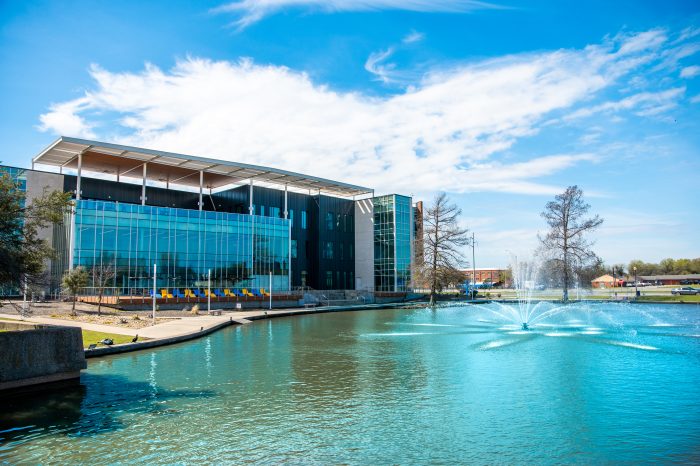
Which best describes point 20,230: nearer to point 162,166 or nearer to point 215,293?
point 215,293

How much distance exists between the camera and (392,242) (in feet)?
251

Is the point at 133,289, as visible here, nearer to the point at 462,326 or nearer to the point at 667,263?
the point at 462,326

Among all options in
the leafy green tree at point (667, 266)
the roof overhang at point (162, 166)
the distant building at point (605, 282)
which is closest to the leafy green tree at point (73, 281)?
the roof overhang at point (162, 166)

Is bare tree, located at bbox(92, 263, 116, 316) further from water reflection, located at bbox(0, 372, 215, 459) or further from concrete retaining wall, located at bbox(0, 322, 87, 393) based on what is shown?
water reflection, located at bbox(0, 372, 215, 459)

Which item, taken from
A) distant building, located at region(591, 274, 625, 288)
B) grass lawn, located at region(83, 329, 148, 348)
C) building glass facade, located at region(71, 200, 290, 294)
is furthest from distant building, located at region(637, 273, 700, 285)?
grass lawn, located at region(83, 329, 148, 348)

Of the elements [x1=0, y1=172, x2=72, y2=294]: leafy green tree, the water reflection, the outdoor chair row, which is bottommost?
the water reflection

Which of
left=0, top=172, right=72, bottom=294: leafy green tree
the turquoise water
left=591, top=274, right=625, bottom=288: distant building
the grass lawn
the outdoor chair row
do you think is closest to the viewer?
the turquoise water

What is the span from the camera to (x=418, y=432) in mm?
12508

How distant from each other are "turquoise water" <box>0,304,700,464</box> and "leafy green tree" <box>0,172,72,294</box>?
4.07m

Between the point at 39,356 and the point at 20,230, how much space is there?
168 inches

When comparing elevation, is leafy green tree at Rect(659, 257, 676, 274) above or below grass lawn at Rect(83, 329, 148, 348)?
above

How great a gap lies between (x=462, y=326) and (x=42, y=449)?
2994cm

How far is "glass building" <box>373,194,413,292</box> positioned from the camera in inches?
2995

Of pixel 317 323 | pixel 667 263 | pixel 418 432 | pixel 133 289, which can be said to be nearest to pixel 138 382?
pixel 418 432
